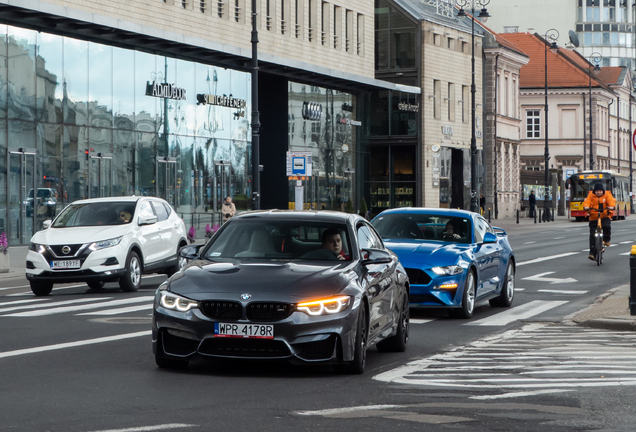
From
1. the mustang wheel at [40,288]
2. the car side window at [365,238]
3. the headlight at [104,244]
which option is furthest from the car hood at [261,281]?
the mustang wheel at [40,288]

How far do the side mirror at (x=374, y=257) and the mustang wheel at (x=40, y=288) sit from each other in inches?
404

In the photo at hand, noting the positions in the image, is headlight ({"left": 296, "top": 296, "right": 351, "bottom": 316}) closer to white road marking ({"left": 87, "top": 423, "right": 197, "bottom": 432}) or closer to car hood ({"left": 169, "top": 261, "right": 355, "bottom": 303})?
car hood ({"left": 169, "top": 261, "right": 355, "bottom": 303})

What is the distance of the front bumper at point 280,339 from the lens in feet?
29.2

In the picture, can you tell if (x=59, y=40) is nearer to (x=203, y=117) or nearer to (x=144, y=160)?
(x=144, y=160)

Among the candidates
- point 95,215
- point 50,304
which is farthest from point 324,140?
point 50,304

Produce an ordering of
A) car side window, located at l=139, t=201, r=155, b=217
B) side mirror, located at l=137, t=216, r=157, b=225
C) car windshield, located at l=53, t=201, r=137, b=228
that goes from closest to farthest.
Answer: car windshield, located at l=53, t=201, r=137, b=228 → side mirror, located at l=137, t=216, r=157, b=225 → car side window, located at l=139, t=201, r=155, b=217

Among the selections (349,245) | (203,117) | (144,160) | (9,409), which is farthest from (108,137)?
(9,409)

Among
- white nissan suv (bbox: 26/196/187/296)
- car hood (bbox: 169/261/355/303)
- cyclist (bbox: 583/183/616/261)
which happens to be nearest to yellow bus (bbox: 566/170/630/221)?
Result: cyclist (bbox: 583/183/616/261)

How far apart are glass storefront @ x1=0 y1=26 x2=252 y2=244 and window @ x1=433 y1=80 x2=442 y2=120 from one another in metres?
21.9

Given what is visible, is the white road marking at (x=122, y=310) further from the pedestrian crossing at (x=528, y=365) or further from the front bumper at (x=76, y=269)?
the pedestrian crossing at (x=528, y=365)

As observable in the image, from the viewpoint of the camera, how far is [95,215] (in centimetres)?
2056

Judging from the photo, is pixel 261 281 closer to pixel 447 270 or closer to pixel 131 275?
pixel 447 270

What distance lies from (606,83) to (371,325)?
11110 centimetres

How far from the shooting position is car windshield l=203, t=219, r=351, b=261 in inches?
396
